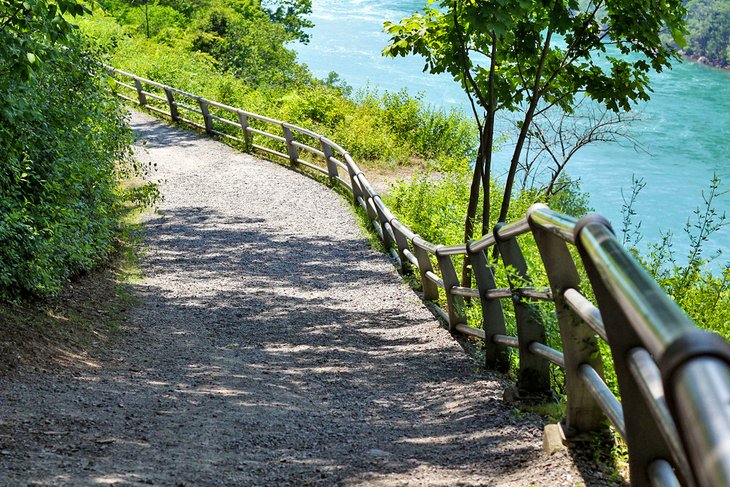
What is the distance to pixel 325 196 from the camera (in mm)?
17312

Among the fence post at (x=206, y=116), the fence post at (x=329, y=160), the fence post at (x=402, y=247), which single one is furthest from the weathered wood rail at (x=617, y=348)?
the fence post at (x=206, y=116)

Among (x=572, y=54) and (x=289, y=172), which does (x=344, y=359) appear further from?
(x=289, y=172)

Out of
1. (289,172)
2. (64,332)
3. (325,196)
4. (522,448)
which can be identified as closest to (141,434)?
(522,448)

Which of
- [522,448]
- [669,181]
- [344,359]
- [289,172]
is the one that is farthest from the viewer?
[669,181]

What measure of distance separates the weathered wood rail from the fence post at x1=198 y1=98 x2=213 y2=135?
1460 cm

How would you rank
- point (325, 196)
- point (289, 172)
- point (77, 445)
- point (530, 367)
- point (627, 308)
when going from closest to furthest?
1. point (627, 308)
2. point (77, 445)
3. point (530, 367)
4. point (325, 196)
5. point (289, 172)

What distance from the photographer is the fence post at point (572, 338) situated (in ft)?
12.0

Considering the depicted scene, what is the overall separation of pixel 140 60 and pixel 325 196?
49.7 feet

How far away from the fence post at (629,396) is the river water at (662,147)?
21.4m

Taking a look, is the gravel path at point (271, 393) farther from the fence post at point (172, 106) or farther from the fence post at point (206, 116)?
the fence post at point (172, 106)

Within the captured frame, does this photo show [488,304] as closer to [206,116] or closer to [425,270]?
[425,270]

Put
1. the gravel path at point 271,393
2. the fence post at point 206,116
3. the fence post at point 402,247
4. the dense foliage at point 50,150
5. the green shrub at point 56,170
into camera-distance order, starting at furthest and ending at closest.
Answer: the fence post at point 206,116 < the fence post at point 402,247 < the green shrub at point 56,170 < the dense foliage at point 50,150 < the gravel path at point 271,393

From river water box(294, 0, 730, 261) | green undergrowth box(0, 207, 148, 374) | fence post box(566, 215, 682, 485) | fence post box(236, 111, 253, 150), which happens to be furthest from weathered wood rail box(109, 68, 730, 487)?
river water box(294, 0, 730, 261)

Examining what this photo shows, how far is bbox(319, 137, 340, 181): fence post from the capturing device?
58.1 ft
